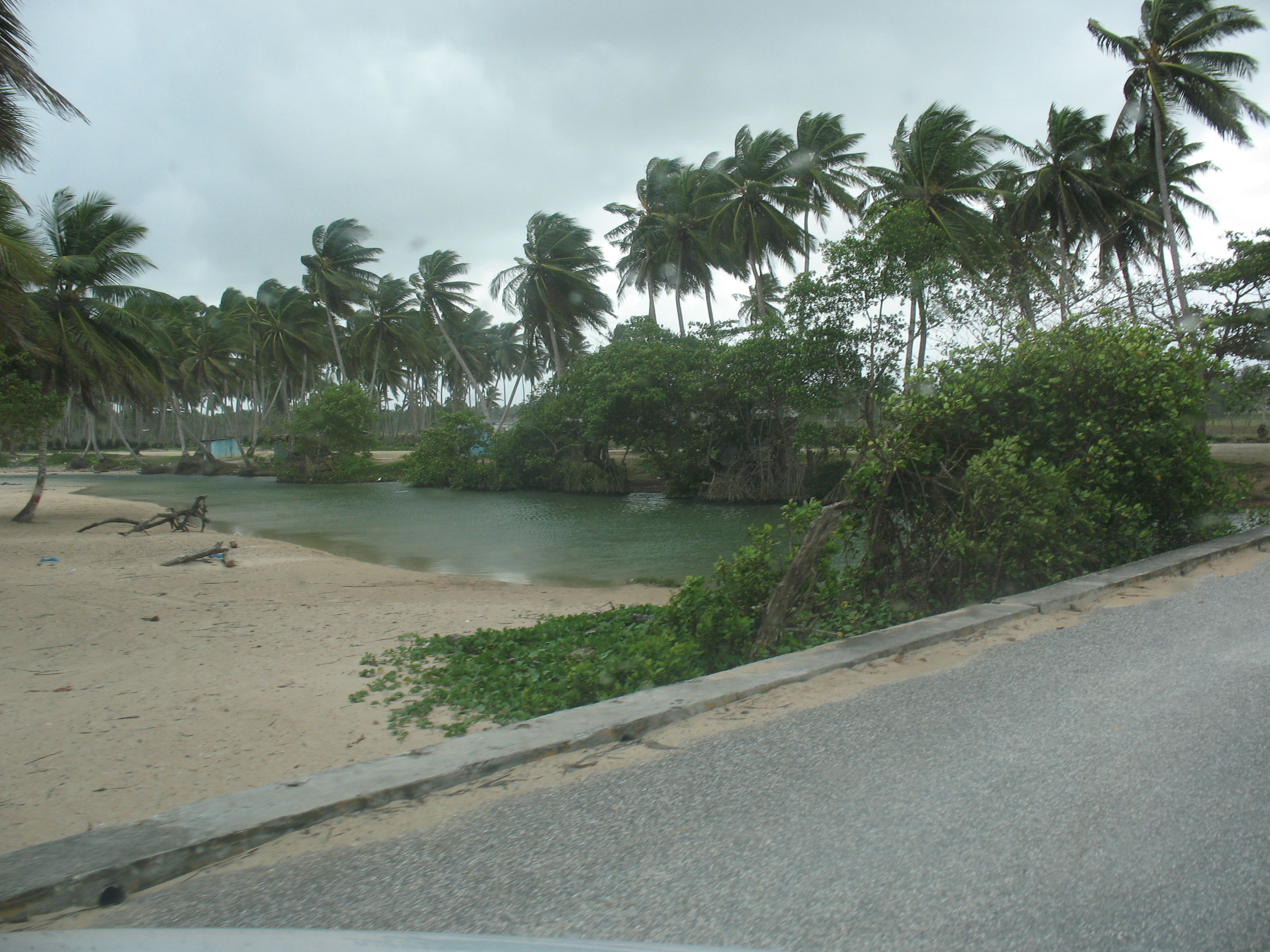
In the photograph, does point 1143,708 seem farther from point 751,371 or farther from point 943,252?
point 751,371

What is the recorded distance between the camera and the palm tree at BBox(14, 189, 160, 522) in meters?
19.5

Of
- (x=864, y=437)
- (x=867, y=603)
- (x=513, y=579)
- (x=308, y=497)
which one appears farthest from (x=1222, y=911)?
(x=308, y=497)

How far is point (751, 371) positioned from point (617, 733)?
77.7 ft

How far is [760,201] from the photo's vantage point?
30125 mm

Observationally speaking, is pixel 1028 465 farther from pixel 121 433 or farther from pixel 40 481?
pixel 121 433

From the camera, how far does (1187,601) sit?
5.56 m

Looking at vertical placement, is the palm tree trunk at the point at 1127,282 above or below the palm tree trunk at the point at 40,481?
above

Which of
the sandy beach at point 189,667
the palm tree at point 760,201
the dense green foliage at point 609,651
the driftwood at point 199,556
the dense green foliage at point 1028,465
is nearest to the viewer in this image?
the sandy beach at point 189,667

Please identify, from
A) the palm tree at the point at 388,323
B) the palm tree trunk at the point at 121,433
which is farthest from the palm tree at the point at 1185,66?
the palm tree trunk at the point at 121,433

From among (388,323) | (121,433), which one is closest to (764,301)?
(388,323)

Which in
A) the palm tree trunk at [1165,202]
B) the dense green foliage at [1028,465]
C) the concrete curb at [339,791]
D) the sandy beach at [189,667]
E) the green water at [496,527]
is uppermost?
the palm tree trunk at [1165,202]

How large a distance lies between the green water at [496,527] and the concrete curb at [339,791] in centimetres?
639

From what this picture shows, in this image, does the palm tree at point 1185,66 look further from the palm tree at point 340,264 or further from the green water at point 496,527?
the palm tree at point 340,264

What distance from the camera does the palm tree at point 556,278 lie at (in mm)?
36344
